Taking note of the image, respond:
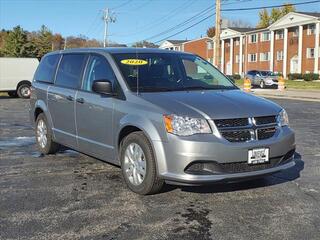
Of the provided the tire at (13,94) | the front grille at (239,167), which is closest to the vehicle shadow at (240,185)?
the front grille at (239,167)

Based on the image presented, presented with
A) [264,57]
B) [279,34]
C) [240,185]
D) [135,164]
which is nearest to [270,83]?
[279,34]

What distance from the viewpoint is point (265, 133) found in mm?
5680

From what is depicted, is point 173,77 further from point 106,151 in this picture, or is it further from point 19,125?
point 19,125

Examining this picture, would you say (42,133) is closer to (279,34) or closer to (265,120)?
(265,120)

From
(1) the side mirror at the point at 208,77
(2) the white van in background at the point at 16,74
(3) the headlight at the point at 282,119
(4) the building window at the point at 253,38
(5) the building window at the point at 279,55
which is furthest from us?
(4) the building window at the point at 253,38

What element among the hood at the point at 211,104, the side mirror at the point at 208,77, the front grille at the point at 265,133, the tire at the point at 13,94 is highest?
the side mirror at the point at 208,77

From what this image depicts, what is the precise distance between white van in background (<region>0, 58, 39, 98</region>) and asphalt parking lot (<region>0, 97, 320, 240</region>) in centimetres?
1980

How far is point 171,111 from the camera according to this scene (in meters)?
5.49

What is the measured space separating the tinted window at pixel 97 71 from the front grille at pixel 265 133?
2.03 m

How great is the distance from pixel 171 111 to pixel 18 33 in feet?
186

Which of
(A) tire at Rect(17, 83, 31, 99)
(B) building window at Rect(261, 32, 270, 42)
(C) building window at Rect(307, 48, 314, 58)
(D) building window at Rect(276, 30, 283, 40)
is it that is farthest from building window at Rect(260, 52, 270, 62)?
(A) tire at Rect(17, 83, 31, 99)

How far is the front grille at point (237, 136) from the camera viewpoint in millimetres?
5414

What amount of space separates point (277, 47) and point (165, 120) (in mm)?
68680

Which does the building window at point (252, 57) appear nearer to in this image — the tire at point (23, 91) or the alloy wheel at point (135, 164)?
the tire at point (23, 91)
